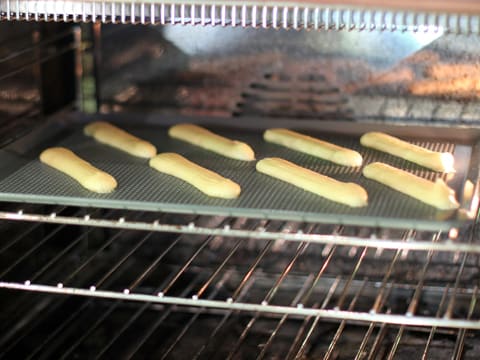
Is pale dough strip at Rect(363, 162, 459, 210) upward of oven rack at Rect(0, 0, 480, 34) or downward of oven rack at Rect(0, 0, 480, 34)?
downward

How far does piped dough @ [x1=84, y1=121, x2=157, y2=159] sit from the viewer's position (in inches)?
68.9

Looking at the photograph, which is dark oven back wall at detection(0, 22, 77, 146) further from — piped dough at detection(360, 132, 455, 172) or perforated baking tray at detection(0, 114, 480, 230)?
piped dough at detection(360, 132, 455, 172)

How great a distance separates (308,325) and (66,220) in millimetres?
637

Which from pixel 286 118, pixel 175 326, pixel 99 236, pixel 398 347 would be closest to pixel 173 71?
pixel 286 118

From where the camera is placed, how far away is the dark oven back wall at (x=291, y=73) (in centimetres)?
186

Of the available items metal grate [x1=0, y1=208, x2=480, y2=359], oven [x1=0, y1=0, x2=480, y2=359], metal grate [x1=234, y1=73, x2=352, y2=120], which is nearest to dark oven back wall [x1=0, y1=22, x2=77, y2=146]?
oven [x1=0, y1=0, x2=480, y2=359]

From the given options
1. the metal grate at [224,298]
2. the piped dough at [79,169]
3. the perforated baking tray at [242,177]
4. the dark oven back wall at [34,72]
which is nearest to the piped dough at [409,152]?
the perforated baking tray at [242,177]

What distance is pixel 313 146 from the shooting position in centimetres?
174

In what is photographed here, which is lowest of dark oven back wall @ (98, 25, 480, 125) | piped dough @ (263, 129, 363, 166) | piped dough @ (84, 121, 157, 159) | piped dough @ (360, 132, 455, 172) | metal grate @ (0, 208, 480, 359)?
metal grate @ (0, 208, 480, 359)

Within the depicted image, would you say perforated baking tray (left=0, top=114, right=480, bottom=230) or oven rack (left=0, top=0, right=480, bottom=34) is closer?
oven rack (left=0, top=0, right=480, bottom=34)

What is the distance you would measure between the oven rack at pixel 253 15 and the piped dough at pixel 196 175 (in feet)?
0.94

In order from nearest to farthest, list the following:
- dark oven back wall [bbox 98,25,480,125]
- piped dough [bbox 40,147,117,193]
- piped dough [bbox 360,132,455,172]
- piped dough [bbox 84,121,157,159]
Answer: piped dough [bbox 40,147,117,193] < piped dough [bbox 360,132,455,172] < piped dough [bbox 84,121,157,159] < dark oven back wall [bbox 98,25,480,125]

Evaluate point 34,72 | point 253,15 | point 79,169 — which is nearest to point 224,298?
point 79,169

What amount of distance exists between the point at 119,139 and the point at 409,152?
0.61 metres
